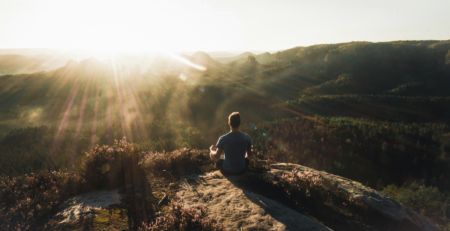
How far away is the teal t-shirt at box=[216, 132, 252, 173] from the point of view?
4.25 metres

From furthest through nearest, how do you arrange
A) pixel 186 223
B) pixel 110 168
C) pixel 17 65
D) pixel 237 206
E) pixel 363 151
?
pixel 17 65
pixel 363 151
pixel 110 168
pixel 237 206
pixel 186 223

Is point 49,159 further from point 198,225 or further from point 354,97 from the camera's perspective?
point 354,97

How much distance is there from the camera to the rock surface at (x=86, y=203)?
322cm

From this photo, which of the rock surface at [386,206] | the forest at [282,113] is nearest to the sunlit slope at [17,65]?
the forest at [282,113]

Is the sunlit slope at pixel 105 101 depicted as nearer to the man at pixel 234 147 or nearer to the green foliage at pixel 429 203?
the man at pixel 234 147

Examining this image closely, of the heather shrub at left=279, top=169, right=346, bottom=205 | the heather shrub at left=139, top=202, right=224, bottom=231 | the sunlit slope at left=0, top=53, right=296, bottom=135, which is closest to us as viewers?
the heather shrub at left=139, top=202, right=224, bottom=231

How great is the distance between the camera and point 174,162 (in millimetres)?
5383

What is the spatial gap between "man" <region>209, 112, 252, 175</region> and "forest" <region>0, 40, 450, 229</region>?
324 cm

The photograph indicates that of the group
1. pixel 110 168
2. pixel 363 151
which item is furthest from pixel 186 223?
pixel 363 151

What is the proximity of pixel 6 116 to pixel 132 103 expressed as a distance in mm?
12226

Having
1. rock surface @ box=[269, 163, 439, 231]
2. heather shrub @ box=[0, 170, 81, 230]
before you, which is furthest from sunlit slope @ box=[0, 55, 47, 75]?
rock surface @ box=[269, 163, 439, 231]

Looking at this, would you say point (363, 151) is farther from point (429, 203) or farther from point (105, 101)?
point (105, 101)

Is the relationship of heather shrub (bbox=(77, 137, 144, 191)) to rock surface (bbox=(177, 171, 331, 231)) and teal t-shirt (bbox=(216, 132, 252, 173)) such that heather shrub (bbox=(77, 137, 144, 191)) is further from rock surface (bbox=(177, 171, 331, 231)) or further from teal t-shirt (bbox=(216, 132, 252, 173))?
teal t-shirt (bbox=(216, 132, 252, 173))

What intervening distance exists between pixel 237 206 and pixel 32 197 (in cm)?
386
